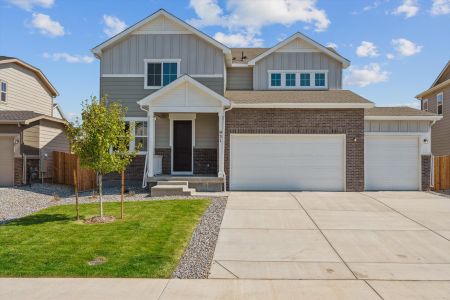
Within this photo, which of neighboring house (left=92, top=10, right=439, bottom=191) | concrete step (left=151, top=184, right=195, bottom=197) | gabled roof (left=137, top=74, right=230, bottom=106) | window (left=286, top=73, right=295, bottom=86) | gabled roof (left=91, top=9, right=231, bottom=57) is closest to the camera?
concrete step (left=151, top=184, right=195, bottom=197)

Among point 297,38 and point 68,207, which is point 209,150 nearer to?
point 68,207

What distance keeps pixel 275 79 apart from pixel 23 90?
15418 mm

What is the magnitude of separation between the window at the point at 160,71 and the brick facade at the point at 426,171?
11830mm

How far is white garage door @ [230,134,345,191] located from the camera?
49.7 feet

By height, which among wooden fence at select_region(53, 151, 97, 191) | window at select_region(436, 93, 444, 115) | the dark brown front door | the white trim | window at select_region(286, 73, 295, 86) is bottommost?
wooden fence at select_region(53, 151, 97, 191)

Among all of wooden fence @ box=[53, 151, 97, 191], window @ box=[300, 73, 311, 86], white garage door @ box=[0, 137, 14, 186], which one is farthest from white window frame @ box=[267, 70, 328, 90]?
white garage door @ box=[0, 137, 14, 186]

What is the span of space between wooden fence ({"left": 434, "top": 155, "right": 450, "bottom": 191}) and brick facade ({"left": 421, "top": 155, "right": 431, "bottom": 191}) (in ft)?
3.68

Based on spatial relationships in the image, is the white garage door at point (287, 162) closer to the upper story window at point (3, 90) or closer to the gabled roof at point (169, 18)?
the gabled roof at point (169, 18)

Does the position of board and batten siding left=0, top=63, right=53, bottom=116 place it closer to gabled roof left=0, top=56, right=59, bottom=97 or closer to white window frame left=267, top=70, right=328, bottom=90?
gabled roof left=0, top=56, right=59, bottom=97

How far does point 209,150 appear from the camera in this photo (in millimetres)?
16297

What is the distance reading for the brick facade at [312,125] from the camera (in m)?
15.0

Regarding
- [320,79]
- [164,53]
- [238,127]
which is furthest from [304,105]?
[164,53]

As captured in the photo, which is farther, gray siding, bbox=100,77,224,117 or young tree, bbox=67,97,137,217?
gray siding, bbox=100,77,224,117

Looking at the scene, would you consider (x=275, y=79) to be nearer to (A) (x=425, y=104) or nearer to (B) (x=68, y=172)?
(B) (x=68, y=172)
